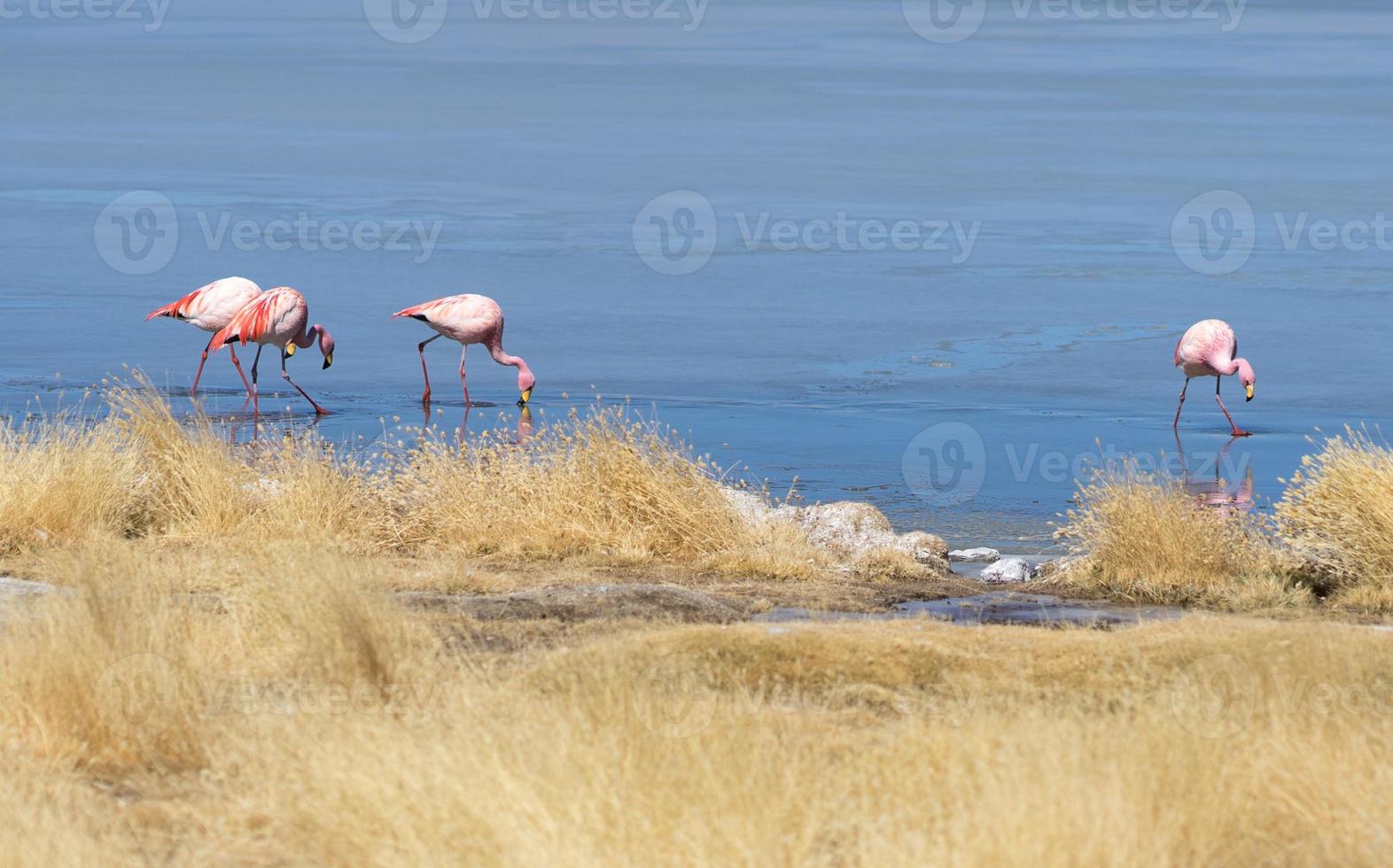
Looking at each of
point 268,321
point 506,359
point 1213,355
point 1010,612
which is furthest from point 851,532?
point 268,321

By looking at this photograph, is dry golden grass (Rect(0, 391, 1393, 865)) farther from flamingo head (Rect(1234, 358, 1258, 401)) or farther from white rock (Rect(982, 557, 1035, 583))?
flamingo head (Rect(1234, 358, 1258, 401))

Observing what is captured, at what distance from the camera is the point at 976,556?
11.8m

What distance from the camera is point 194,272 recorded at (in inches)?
1041

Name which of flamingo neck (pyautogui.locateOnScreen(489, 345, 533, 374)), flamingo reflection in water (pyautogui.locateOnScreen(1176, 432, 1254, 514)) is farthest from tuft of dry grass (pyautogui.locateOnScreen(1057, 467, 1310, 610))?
flamingo neck (pyautogui.locateOnScreen(489, 345, 533, 374))

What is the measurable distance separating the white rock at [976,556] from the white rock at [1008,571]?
1.34ft

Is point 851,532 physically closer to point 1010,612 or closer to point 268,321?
point 1010,612

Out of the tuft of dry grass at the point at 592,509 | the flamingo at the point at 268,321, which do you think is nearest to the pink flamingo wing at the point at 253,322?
the flamingo at the point at 268,321

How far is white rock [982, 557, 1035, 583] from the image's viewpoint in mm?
11086

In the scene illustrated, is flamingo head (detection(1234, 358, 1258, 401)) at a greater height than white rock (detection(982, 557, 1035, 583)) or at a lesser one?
greater

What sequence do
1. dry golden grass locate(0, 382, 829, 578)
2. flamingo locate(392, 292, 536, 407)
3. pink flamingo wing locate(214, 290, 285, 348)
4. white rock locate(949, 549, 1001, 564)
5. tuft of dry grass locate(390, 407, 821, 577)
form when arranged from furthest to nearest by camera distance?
flamingo locate(392, 292, 536, 407) → pink flamingo wing locate(214, 290, 285, 348) → white rock locate(949, 549, 1001, 564) → tuft of dry grass locate(390, 407, 821, 577) → dry golden grass locate(0, 382, 829, 578)

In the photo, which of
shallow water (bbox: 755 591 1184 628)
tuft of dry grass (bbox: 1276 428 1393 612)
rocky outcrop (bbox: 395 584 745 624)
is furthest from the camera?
tuft of dry grass (bbox: 1276 428 1393 612)

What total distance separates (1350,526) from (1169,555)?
3.23 ft

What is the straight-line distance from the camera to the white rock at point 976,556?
11.7 m

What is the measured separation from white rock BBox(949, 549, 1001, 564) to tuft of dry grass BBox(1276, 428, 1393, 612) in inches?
72.9
